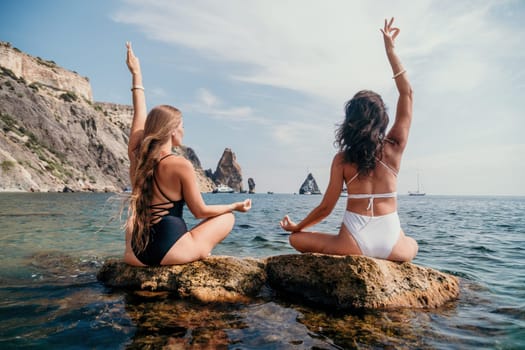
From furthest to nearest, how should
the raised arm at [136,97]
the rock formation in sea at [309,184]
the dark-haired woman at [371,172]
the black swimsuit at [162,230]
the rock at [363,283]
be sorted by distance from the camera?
the rock formation in sea at [309,184] → the raised arm at [136,97] → the black swimsuit at [162,230] → the dark-haired woman at [371,172] → the rock at [363,283]

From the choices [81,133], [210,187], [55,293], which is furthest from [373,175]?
[210,187]

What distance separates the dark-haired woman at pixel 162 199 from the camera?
4113 mm

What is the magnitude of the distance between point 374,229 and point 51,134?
239ft

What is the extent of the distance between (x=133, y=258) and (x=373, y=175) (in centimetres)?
315

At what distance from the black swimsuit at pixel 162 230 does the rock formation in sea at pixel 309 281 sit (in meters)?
0.25

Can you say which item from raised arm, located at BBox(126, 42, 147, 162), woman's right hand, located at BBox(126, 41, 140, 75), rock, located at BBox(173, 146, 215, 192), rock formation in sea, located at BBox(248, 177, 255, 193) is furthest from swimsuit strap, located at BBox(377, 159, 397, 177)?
rock formation in sea, located at BBox(248, 177, 255, 193)

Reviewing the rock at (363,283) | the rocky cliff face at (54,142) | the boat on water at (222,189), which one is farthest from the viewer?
the boat on water at (222,189)

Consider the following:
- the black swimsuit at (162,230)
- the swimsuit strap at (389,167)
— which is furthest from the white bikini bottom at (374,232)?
the black swimsuit at (162,230)

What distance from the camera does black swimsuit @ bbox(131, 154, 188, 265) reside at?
165 inches

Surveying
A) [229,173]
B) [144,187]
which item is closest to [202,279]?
[144,187]

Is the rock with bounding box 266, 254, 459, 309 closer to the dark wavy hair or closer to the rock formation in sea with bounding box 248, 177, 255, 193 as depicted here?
the dark wavy hair

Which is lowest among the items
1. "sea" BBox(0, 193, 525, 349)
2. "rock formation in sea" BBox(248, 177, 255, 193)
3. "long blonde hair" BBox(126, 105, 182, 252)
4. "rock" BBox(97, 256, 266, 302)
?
"sea" BBox(0, 193, 525, 349)

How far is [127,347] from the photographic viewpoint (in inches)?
113

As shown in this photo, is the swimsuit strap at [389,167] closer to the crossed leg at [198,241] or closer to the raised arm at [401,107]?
the raised arm at [401,107]
